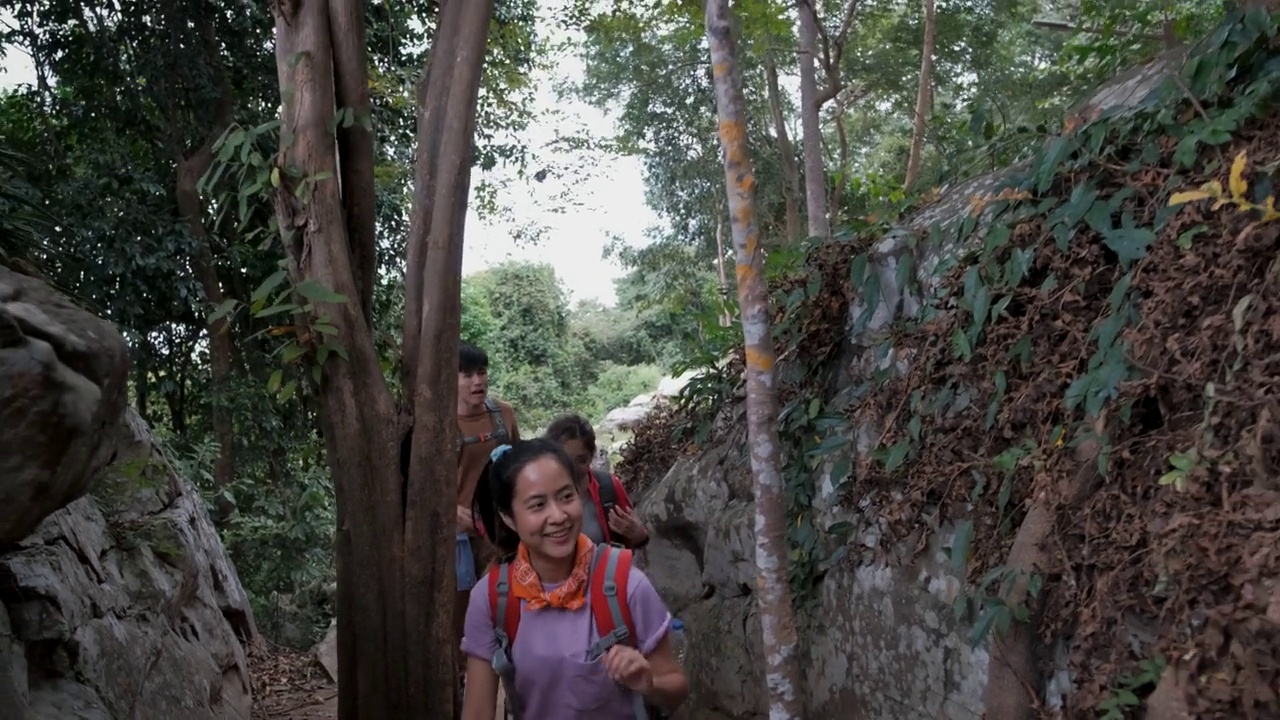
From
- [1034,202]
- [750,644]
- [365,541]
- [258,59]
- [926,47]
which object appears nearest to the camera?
[1034,202]

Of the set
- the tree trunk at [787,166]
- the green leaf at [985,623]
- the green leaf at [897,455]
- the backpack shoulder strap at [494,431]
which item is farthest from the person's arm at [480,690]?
the tree trunk at [787,166]

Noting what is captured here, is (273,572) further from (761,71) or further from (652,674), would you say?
(761,71)

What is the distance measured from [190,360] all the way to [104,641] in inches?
306

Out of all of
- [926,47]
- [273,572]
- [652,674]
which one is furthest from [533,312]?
[652,674]

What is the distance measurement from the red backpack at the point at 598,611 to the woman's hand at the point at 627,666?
0.20 feet

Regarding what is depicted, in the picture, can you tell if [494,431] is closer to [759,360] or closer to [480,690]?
[759,360]

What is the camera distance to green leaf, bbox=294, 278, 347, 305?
4.72 meters

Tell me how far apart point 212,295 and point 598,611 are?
924 cm

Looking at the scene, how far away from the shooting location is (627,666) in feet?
7.76

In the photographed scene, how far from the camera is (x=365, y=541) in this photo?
494cm

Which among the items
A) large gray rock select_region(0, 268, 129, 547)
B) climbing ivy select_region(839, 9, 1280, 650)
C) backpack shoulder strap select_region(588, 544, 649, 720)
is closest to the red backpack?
backpack shoulder strap select_region(588, 544, 649, 720)

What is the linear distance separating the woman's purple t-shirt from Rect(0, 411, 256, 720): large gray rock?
150 cm

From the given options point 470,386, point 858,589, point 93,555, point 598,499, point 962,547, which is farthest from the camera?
point 470,386

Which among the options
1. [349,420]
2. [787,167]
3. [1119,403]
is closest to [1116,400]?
[1119,403]
